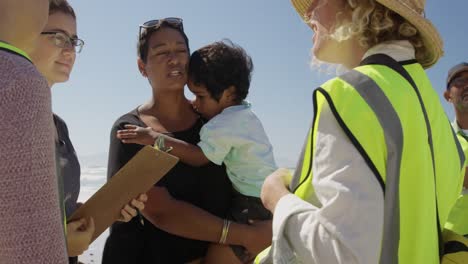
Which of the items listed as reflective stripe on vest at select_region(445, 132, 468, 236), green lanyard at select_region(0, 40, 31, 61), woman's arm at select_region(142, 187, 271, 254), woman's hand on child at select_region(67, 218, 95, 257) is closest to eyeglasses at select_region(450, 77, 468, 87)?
reflective stripe on vest at select_region(445, 132, 468, 236)

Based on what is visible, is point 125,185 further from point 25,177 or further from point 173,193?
point 25,177

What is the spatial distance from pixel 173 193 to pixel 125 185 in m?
0.70

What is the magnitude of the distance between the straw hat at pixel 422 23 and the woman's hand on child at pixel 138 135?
60.7 inches

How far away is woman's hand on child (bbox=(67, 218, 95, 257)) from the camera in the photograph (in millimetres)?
1971

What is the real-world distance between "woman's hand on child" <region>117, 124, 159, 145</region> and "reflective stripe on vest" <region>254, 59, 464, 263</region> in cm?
140

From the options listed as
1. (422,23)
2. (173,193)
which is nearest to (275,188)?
(422,23)

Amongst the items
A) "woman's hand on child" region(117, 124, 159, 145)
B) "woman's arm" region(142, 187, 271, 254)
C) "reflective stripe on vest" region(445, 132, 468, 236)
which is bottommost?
"reflective stripe on vest" region(445, 132, 468, 236)

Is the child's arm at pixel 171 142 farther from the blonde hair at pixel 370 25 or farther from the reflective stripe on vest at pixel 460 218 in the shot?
the reflective stripe on vest at pixel 460 218

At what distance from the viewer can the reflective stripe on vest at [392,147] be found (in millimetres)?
1355

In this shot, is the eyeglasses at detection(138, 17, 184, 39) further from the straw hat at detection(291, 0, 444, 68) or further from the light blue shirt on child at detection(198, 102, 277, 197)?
the straw hat at detection(291, 0, 444, 68)

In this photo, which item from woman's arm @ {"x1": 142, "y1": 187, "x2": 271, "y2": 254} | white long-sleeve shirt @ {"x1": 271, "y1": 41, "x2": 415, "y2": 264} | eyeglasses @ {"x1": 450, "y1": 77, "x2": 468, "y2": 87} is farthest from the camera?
eyeglasses @ {"x1": 450, "y1": 77, "x2": 468, "y2": 87}

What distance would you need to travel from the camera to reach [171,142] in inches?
111

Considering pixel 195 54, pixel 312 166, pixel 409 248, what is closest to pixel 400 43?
pixel 312 166

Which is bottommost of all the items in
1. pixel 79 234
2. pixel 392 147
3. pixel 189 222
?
pixel 189 222
